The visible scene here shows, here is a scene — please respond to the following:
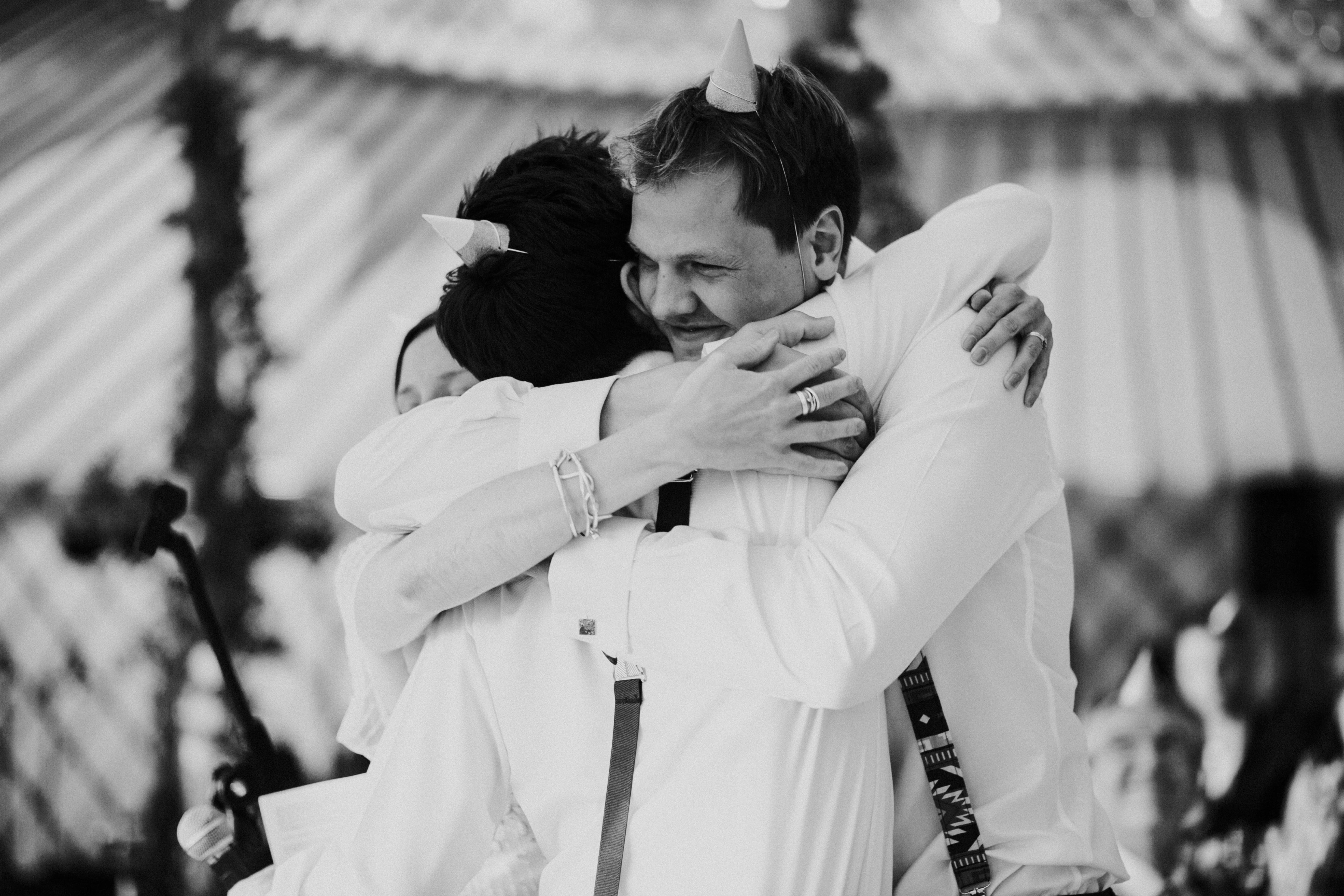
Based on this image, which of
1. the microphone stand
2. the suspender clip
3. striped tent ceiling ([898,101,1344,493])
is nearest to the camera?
the suspender clip

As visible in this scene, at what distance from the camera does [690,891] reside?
990 millimetres

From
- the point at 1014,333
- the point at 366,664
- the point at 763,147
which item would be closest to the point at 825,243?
the point at 763,147

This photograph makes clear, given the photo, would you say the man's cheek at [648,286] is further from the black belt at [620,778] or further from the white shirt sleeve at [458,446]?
the black belt at [620,778]

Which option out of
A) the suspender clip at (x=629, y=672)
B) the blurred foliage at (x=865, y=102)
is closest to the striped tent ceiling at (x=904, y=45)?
the blurred foliage at (x=865, y=102)

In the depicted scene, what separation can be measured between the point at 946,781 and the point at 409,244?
3.74 meters

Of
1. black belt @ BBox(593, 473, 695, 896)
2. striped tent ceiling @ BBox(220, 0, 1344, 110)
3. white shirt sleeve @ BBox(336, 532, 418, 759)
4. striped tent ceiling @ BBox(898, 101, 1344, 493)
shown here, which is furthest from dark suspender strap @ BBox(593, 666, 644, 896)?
striped tent ceiling @ BBox(220, 0, 1344, 110)

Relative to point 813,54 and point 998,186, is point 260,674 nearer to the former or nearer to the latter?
point 813,54

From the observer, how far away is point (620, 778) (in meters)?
1.02

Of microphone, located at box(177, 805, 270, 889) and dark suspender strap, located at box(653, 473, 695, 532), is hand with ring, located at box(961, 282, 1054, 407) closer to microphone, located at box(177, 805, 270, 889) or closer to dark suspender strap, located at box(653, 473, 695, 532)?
dark suspender strap, located at box(653, 473, 695, 532)

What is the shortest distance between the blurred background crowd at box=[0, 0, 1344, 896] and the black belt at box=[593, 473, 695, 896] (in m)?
2.87

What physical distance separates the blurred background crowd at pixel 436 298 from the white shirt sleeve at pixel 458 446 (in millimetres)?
2707

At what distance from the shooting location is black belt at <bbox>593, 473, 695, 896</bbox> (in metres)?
1.02

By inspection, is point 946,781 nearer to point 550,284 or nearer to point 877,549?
point 877,549

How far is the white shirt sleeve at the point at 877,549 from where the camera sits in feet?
3.10
